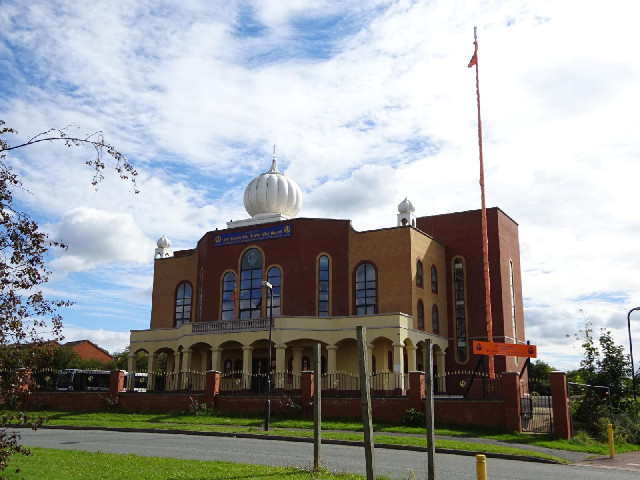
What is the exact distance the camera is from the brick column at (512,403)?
23.3 metres

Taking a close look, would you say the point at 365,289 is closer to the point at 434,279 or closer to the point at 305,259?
the point at 305,259

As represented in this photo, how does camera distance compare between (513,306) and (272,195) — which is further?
(272,195)

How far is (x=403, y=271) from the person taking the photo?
1505 inches

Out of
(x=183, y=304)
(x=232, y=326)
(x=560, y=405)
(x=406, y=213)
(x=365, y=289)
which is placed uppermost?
(x=406, y=213)

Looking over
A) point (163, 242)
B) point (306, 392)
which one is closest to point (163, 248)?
point (163, 242)

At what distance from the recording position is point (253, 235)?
137ft

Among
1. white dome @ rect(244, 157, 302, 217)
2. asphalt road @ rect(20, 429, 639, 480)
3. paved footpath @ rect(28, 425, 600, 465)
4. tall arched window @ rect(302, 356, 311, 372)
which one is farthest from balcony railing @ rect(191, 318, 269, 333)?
asphalt road @ rect(20, 429, 639, 480)

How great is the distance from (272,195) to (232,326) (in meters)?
10.6

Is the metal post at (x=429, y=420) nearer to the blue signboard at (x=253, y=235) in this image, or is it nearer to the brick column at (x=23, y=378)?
the brick column at (x=23, y=378)

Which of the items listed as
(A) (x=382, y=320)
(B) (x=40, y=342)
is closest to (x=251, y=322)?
(A) (x=382, y=320)

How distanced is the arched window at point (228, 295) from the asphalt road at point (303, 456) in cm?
1892

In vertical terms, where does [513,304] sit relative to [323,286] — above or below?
below

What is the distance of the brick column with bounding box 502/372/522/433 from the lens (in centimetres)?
2328

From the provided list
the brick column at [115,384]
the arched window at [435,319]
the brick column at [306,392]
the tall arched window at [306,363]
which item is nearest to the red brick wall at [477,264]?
the arched window at [435,319]
